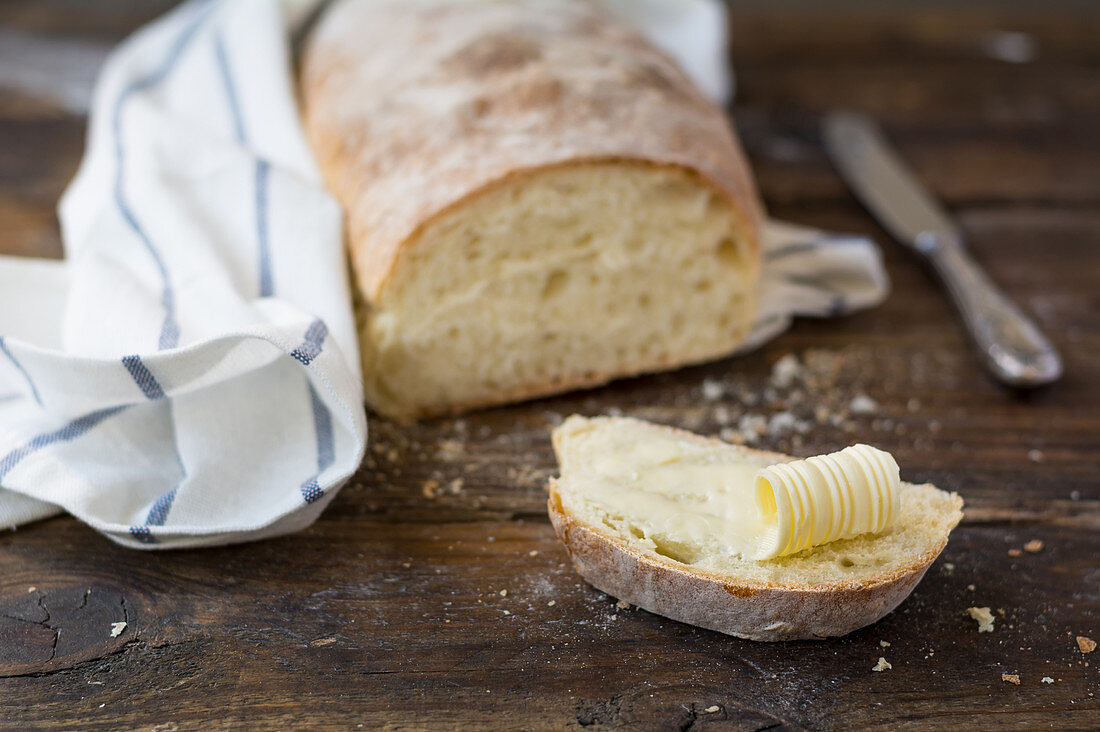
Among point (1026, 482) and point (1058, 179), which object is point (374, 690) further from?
point (1058, 179)

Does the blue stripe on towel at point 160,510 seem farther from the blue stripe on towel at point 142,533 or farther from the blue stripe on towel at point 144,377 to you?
the blue stripe on towel at point 144,377

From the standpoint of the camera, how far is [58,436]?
1846mm

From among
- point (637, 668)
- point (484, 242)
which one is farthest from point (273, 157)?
point (637, 668)

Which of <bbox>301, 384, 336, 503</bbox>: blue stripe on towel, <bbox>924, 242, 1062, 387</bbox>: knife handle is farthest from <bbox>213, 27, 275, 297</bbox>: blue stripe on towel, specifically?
<bbox>924, 242, 1062, 387</bbox>: knife handle

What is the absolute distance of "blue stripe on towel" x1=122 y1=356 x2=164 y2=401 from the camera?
5.83 ft

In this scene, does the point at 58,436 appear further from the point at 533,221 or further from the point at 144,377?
the point at 533,221

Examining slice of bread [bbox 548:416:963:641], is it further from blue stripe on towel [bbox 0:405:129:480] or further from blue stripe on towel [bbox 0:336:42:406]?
blue stripe on towel [bbox 0:336:42:406]

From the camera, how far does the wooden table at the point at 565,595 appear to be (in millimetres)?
1515

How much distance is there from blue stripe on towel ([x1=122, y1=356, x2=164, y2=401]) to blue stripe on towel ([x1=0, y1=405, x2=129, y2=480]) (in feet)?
0.32

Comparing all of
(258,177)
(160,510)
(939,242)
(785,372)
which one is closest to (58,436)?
(160,510)

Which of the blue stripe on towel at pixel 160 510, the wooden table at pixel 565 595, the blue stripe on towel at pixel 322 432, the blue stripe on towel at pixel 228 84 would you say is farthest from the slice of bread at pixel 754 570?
the blue stripe on towel at pixel 228 84

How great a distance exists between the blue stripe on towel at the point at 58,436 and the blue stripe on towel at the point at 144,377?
0.10 m

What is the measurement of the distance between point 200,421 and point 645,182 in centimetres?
105

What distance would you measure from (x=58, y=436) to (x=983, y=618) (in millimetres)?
1686
